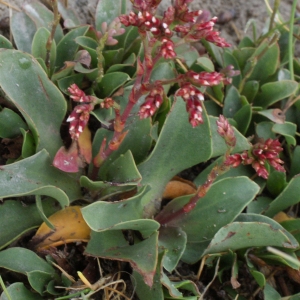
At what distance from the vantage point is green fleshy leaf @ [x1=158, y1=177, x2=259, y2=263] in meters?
1.47

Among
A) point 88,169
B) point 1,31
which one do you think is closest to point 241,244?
point 88,169

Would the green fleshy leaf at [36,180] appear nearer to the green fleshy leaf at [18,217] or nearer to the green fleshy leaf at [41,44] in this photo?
the green fleshy leaf at [18,217]

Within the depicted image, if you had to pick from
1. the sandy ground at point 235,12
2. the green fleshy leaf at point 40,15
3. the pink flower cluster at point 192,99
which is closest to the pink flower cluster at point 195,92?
the pink flower cluster at point 192,99

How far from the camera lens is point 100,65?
1600mm

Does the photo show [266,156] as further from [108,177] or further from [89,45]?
[89,45]

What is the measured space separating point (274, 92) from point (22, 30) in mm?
1066

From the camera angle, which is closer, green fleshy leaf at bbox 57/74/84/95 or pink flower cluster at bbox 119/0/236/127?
pink flower cluster at bbox 119/0/236/127

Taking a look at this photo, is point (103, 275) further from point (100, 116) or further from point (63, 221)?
point (100, 116)

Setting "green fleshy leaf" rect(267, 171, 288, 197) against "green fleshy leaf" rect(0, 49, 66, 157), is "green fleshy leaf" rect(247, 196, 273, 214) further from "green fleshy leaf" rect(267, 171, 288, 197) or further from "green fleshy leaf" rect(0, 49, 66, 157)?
"green fleshy leaf" rect(0, 49, 66, 157)

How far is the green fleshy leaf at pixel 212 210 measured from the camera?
4.82 feet

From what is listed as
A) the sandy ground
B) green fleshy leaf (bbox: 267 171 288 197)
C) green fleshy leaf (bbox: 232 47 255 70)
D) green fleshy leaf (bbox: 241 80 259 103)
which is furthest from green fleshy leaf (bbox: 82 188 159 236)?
the sandy ground

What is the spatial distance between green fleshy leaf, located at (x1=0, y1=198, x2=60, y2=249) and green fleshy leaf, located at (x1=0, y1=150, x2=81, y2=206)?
0.09 metres

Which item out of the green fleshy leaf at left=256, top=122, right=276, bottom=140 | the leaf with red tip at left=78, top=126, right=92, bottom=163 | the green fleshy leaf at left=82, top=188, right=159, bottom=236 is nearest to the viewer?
the green fleshy leaf at left=82, top=188, right=159, bottom=236

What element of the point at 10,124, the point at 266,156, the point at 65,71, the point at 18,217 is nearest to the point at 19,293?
the point at 18,217
